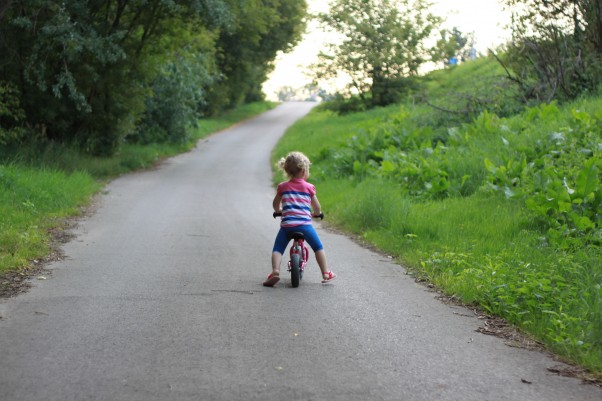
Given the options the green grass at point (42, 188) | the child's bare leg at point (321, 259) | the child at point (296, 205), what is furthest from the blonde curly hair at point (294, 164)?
the green grass at point (42, 188)

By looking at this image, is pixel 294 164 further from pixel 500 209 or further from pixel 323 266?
pixel 500 209

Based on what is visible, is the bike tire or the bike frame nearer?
the bike tire

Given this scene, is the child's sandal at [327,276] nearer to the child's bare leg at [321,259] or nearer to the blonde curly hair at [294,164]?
the child's bare leg at [321,259]

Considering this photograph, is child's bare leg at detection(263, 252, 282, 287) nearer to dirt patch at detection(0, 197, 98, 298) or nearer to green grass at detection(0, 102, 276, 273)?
dirt patch at detection(0, 197, 98, 298)

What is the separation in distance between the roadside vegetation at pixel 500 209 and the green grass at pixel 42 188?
5254 mm

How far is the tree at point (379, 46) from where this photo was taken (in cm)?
4219

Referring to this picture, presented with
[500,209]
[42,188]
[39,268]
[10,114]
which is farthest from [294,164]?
[10,114]

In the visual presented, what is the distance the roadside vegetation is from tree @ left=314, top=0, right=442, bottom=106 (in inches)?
793

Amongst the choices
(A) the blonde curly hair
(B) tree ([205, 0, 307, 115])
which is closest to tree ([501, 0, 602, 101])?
(A) the blonde curly hair

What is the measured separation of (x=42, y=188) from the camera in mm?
16438

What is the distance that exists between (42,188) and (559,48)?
44.2 ft

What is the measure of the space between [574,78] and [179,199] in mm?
10497

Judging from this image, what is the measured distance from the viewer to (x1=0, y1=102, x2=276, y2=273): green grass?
10.9 m

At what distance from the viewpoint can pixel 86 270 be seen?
9820 mm
